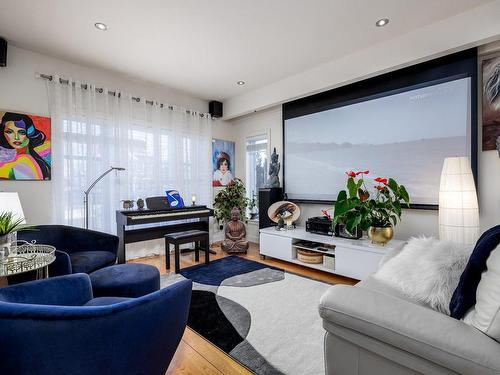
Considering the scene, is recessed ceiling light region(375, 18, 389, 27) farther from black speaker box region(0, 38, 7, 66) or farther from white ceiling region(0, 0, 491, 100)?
black speaker box region(0, 38, 7, 66)

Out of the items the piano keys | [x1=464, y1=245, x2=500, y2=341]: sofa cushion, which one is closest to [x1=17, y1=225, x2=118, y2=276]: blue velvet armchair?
the piano keys

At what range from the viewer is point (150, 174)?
148 inches

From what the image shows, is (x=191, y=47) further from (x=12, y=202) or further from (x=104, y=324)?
(x=104, y=324)

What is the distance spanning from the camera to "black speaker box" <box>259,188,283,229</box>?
12.7 ft

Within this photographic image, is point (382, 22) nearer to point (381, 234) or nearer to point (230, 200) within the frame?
point (381, 234)

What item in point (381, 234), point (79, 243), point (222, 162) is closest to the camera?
point (79, 243)

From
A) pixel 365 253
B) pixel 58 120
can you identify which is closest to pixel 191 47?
pixel 58 120

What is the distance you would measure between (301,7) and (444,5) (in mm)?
1260

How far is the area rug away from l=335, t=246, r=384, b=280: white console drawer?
306 mm

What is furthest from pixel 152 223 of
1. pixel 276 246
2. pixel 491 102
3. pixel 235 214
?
pixel 491 102

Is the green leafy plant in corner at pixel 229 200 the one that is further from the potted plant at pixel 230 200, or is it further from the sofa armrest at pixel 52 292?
the sofa armrest at pixel 52 292

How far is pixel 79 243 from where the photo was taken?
2.49 meters

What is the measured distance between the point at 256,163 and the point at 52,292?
149 inches

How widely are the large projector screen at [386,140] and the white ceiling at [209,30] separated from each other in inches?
27.8
